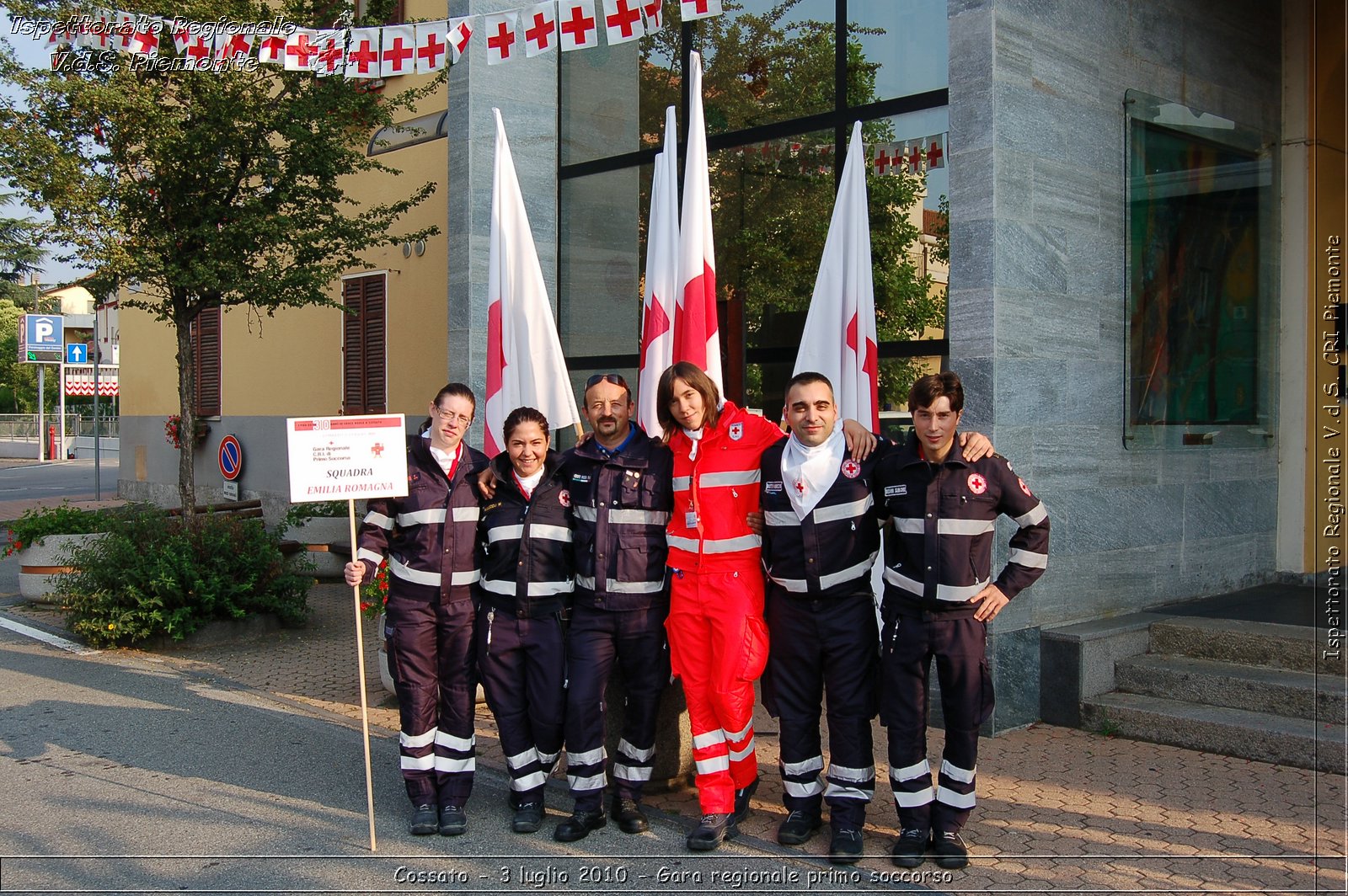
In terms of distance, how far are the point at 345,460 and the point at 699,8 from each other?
13.6ft

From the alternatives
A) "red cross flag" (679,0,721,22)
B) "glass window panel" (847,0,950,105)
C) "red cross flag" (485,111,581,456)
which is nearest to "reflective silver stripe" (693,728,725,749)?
"red cross flag" (485,111,581,456)

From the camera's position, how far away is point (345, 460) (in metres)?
5.16

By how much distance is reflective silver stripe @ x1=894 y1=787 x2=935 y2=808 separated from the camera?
4.72 meters

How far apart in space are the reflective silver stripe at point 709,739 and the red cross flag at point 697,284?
6.99 feet

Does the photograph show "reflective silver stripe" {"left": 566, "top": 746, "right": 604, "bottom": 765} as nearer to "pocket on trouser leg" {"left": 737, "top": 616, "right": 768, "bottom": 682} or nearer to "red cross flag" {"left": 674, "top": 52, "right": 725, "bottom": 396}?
"pocket on trouser leg" {"left": 737, "top": 616, "right": 768, "bottom": 682}

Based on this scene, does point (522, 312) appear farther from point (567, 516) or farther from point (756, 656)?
point (756, 656)

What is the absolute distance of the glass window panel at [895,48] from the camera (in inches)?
299

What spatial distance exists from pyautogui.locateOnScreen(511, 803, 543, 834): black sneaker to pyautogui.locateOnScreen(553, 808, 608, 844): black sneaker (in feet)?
0.31

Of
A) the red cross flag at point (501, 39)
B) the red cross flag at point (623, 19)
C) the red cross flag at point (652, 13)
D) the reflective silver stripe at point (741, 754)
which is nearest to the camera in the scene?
the reflective silver stripe at point (741, 754)

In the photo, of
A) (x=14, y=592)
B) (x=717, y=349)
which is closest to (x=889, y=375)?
(x=717, y=349)

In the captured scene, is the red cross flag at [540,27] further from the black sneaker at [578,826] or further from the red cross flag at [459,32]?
the black sneaker at [578,826]

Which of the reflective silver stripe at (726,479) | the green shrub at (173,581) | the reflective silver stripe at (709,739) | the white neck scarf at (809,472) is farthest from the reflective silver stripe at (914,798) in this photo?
the green shrub at (173,581)

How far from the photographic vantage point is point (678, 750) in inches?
220

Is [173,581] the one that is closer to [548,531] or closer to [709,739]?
[548,531]
